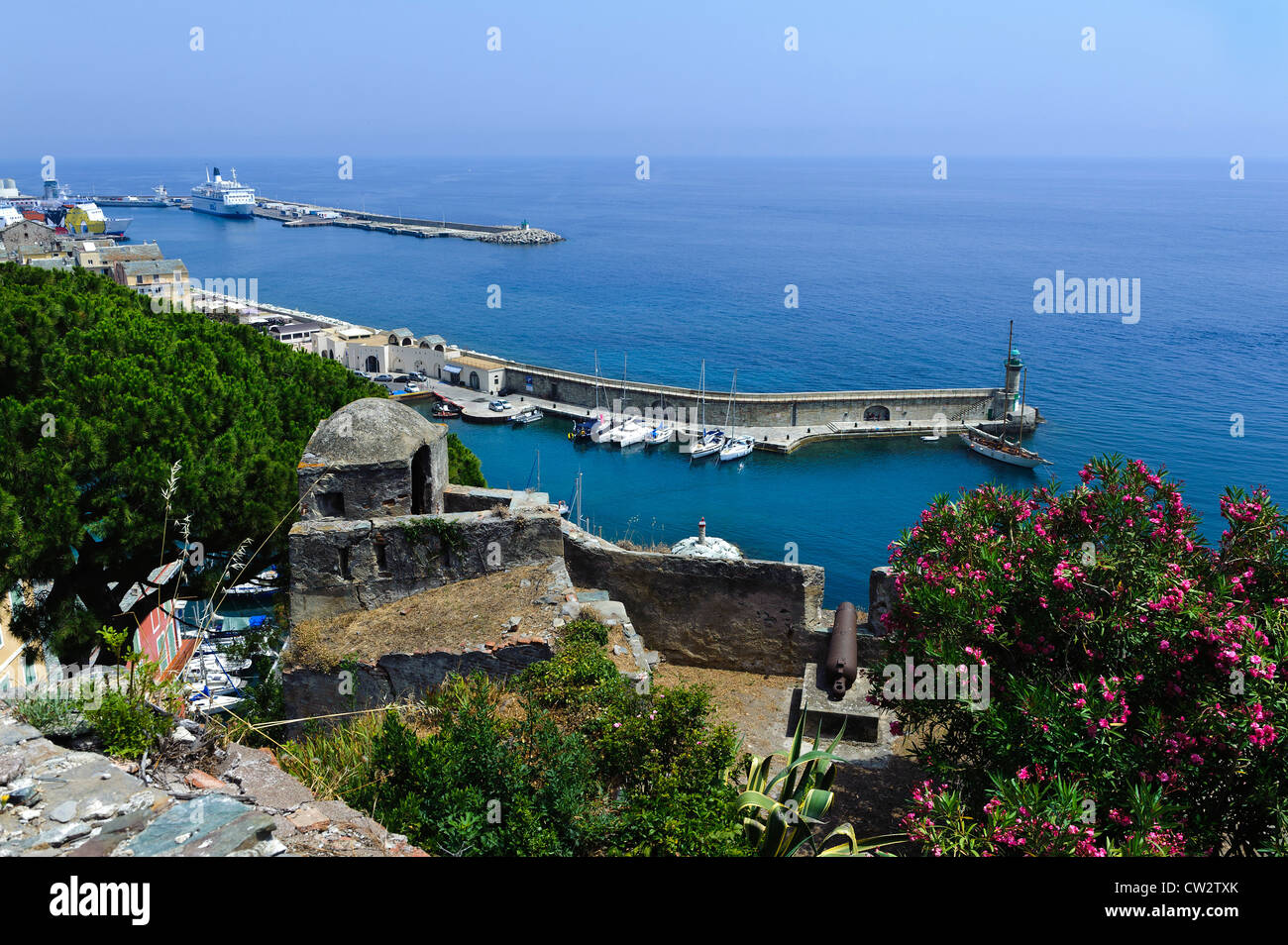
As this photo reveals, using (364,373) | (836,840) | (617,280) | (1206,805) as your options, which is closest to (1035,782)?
(1206,805)

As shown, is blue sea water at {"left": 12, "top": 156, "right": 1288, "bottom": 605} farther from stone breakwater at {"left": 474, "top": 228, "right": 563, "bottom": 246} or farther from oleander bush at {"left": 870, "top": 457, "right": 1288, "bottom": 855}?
oleander bush at {"left": 870, "top": 457, "right": 1288, "bottom": 855}

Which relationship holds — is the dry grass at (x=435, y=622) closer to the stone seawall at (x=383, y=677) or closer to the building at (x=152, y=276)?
the stone seawall at (x=383, y=677)

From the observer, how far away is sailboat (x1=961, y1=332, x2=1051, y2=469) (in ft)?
198

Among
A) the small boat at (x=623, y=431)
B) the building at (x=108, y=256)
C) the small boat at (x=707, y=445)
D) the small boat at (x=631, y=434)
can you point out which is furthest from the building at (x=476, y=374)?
the building at (x=108, y=256)

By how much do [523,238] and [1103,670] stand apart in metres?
148

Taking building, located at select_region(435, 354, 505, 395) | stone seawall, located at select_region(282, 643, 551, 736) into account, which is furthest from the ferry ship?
stone seawall, located at select_region(282, 643, 551, 736)

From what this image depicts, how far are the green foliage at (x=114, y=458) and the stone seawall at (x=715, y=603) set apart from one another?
654 cm

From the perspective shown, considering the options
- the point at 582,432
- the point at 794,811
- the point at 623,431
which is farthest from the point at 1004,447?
the point at 794,811

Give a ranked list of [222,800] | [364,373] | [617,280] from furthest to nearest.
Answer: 1. [617,280]
2. [364,373]
3. [222,800]

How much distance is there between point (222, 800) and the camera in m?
4.76

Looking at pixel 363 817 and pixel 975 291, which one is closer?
pixel 363 817

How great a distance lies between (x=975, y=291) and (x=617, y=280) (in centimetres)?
4094

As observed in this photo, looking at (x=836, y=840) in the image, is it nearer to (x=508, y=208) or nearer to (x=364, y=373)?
(x=364, y=373)

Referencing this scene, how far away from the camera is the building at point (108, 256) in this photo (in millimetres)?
86812
